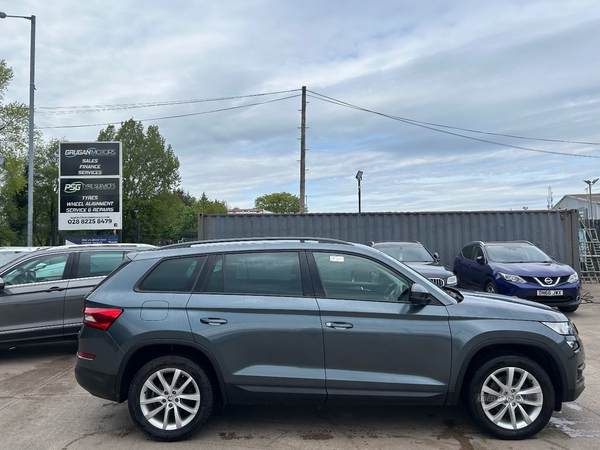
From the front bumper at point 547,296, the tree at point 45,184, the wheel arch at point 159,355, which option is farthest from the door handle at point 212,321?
the tree at point 45,184

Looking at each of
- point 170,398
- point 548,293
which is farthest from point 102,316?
point 548,293

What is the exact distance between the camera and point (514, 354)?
4.40m

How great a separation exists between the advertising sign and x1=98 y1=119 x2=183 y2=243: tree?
3460 centimetres

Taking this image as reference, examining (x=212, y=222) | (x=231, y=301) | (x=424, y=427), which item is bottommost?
(x=424, y=427)

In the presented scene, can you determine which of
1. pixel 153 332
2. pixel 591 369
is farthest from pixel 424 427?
pixel 591 369

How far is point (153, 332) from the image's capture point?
430cm

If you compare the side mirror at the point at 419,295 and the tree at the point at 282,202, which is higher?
the tree at the point at 282,202

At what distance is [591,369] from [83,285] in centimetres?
724

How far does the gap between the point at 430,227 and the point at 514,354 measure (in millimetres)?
12169

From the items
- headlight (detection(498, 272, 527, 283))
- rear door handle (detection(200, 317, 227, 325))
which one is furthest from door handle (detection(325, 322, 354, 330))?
headlight (detection(498, 272, 527, 283))

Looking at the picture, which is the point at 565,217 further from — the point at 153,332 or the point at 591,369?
the point at 153,332

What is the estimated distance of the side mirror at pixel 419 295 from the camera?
4.28 meters

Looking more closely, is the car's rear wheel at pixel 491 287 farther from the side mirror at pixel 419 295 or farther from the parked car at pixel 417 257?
the side mirror at pixel 419 295

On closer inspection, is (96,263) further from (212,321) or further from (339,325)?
(339,325)
